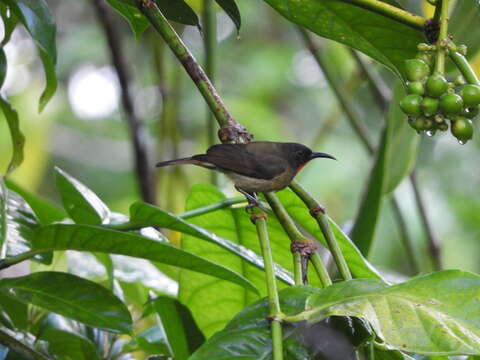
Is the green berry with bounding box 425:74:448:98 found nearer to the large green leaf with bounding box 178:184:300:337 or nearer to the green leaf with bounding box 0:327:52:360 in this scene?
the large green leaf with bounding box 178:184:300:337

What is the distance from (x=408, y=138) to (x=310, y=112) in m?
4.97

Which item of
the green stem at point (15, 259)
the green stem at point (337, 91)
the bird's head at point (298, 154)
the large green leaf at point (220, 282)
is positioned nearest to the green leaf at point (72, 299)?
the green stem at point (15, 259)

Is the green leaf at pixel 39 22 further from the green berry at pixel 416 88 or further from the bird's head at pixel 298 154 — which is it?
the bird's head at pixel 298 154

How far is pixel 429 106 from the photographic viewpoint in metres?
1.24

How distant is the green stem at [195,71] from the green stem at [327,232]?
145mm

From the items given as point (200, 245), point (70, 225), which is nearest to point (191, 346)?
point (200, 245)

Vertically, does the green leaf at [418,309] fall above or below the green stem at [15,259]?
above

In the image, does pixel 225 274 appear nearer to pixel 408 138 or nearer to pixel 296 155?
pixel 296 155

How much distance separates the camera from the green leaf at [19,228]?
147 cm

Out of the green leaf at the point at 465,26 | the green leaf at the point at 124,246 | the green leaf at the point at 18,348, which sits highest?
the green leaf at the point at 465,26

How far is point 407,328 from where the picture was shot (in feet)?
3.42

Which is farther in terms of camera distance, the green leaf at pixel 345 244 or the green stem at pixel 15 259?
the green leaf at pixel 345 244

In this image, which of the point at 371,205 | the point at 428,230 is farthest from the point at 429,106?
the point at 428,230

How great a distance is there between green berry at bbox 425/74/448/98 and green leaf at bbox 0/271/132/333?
2.16 feet
